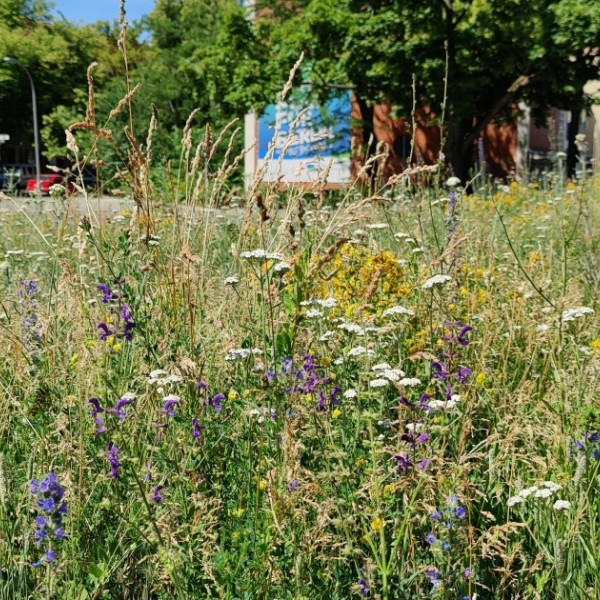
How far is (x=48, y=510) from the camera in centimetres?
153

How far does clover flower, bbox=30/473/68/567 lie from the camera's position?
1529 mm

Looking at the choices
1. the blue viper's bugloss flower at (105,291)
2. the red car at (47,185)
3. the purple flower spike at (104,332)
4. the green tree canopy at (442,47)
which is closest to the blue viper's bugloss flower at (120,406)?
the purple flower spike at (104,332)

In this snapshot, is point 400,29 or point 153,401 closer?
point 153,401

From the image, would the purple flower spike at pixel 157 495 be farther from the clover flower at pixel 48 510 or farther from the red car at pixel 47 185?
the red car at pixel 47 185

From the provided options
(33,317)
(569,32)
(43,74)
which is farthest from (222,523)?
(43,74)

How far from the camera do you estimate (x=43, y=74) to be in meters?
45.7

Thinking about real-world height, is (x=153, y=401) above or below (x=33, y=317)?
below

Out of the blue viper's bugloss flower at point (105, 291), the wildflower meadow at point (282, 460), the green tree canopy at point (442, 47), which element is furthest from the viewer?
the green tree canopy at point (442, 47)

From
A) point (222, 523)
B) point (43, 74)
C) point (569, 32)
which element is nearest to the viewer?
point (222, 523)

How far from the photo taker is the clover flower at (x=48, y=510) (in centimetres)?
153

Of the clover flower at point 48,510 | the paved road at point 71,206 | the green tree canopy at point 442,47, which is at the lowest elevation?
the clover flower at point 48,510

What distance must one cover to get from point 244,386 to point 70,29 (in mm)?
49842

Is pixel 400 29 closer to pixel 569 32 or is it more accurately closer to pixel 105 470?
pixel 569 32

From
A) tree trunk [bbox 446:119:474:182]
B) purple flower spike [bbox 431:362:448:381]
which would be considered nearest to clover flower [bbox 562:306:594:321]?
purple flower spike [bbox 431:362:448:381]
